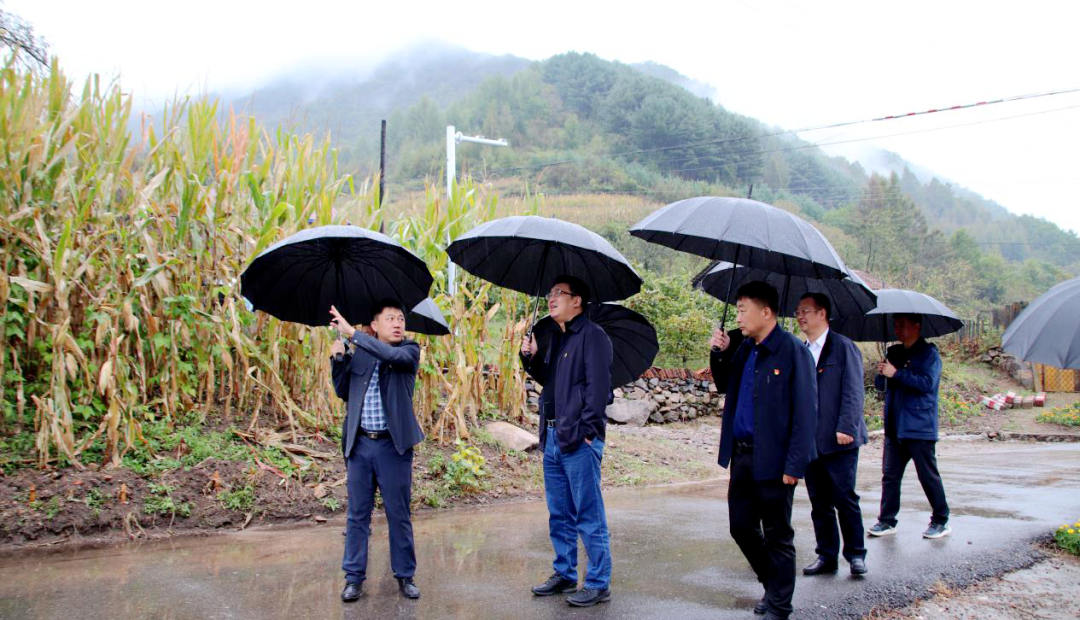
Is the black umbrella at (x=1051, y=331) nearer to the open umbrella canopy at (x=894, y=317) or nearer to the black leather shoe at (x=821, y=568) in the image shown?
the open umbrella canopy at (x=894, y=317)

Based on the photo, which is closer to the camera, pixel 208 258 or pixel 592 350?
pixel 592 350

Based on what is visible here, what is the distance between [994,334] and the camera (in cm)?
2336

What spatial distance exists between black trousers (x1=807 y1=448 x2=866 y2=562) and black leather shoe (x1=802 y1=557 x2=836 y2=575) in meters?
0.03

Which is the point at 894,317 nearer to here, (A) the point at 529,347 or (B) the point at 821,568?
(B) the point at 821,568

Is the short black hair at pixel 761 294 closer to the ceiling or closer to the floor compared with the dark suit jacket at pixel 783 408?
closer to the ceiling

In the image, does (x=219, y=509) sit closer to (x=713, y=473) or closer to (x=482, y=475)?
(x=482, y=475)

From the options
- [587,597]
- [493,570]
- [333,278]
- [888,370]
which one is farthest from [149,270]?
[888,370]

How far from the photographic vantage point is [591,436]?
4.63 m

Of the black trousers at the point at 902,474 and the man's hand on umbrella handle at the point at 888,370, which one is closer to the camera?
the black trousers at the point at 902,474

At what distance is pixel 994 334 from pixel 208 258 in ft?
74.9

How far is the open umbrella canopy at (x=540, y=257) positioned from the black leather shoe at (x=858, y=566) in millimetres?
2365

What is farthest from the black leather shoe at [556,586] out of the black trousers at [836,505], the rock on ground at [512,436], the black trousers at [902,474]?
the rock on ground at [512,436]

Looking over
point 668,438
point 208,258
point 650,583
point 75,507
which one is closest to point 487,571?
point 650,583

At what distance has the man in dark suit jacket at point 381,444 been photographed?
484 cm
